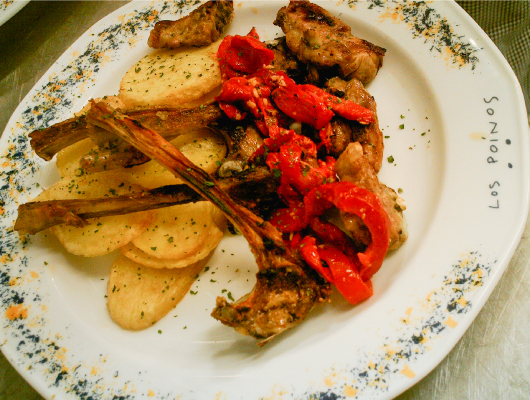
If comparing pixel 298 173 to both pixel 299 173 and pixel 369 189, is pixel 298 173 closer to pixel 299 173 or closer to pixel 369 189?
pixel 299 173

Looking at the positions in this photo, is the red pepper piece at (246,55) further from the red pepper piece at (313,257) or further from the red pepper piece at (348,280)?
the red pepper piece at (348,280)

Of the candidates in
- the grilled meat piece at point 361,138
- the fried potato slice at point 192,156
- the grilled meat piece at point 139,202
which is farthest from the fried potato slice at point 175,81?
the grilled meat piece at point 361,138

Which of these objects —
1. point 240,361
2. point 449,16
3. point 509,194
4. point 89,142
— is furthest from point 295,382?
point 449,16

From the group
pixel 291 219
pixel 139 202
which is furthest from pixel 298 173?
pixel 139 202

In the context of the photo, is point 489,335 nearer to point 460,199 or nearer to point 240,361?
point 460,199

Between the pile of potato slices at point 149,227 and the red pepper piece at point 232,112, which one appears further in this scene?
the red pepper piece at point 232,112

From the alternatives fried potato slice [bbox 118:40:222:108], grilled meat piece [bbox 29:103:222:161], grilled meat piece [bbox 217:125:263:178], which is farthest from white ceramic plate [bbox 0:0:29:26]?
grilled meat piece [bbox 217:125:263:178]
